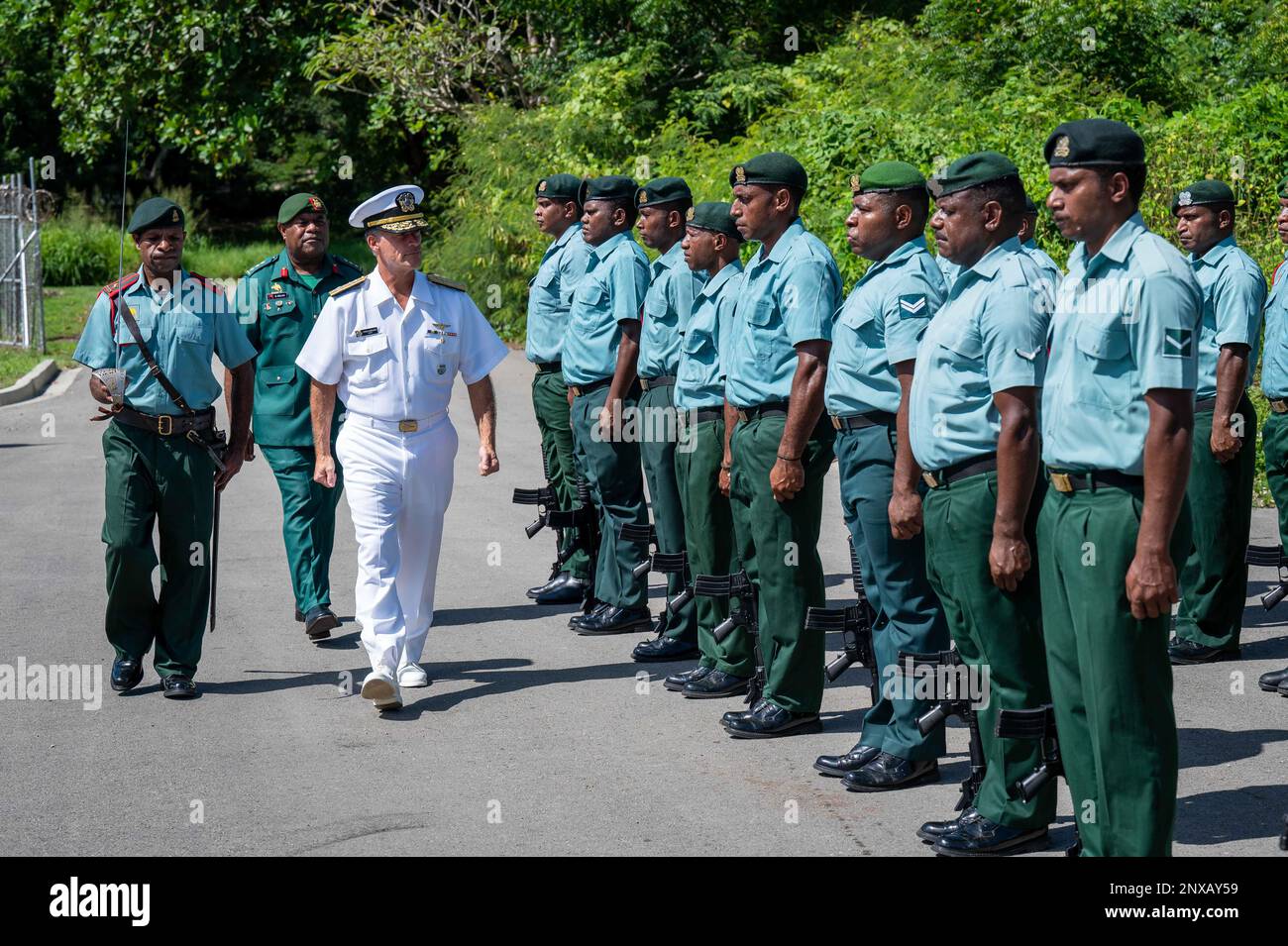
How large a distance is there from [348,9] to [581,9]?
24.4ft

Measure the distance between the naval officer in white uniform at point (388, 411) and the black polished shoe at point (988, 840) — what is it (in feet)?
9.12

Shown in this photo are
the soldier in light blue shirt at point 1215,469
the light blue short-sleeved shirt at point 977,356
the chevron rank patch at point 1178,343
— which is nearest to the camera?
the chevron rank patch at point 1178,343

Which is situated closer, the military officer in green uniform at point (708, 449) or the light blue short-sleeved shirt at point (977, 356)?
the light blue short-sleeved shirt at point (977, 356)

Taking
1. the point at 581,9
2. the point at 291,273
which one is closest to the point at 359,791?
the point at 291,273

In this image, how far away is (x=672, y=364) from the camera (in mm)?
8000

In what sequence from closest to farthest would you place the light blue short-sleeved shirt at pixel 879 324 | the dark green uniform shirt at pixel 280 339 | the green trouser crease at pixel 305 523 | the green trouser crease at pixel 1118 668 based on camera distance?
the green trouser crease at pixel 1118 668, the light blue short-sleeved shirt at pixel 879 324, the green trouser crease at pixel 305 523, the dark green uniform shirt at pixel 280 339

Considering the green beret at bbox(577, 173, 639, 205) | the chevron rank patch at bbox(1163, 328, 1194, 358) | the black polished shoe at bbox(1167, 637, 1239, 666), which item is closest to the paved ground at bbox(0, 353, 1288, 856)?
the black polished shoe at bbox(1167, 637, 1239, 666)

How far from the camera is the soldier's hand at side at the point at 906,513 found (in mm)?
5605

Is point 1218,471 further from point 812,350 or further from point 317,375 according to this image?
point 317,375

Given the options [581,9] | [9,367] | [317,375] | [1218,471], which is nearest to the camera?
[317,375]

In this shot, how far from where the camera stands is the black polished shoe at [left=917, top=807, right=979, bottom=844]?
17.3 ft

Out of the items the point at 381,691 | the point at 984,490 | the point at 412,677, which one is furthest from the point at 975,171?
the point at 412,677

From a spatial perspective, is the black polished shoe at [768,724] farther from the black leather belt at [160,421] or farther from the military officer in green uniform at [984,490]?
the black leather belt at [160,421]

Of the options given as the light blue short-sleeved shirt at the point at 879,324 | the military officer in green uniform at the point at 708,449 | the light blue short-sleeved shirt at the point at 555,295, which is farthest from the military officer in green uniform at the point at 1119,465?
the light blue short-sleeved shirt at the point at 555,295
